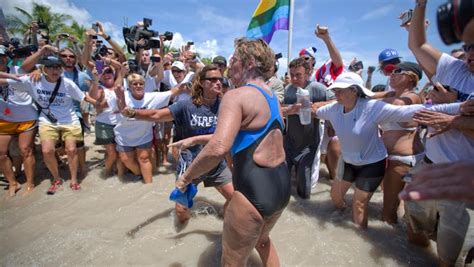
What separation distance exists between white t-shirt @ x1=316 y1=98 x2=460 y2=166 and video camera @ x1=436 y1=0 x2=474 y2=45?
1993mm

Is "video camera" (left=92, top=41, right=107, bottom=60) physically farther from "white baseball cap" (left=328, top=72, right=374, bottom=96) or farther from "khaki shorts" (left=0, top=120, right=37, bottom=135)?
"white baseball cap" (left=328, top=72, right=374, bottom=96)

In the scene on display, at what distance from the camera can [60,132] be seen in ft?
15.8

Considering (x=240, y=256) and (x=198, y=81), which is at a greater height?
(x=198, y=81)

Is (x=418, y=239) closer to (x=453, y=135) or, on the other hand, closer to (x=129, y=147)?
(x=453, y=135)

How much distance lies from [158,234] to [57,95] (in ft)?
10.4

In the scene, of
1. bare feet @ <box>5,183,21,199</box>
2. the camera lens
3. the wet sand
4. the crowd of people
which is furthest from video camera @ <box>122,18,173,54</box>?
the camera lens

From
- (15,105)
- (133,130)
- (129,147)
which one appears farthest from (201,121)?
(15,105)

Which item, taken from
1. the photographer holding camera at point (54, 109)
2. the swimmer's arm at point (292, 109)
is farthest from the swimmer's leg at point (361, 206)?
the photographer holding camera at point (54, 109)

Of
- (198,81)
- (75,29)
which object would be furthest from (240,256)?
(75,29)

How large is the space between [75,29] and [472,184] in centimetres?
3337

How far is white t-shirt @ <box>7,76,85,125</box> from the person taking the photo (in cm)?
446

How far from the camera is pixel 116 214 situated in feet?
12.5

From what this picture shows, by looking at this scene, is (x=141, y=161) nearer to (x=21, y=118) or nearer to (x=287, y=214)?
A: (x=21, y=118)

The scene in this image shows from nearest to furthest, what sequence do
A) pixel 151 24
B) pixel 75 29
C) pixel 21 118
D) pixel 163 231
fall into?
1. pixel 163 231
2. pixel 21 118
3. pixel 151 24
4. pixel 75 29
